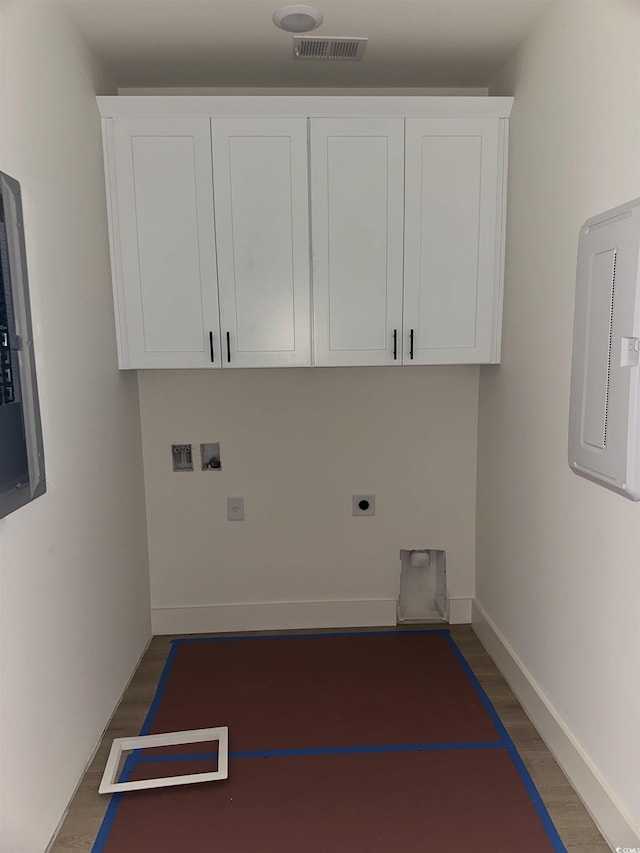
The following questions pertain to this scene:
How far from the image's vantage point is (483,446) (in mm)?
2951

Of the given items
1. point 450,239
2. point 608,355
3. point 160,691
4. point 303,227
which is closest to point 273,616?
point 160,691

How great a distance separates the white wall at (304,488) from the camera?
2967 mm

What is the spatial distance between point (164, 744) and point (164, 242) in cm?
191

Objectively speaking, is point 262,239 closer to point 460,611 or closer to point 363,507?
point 363,507

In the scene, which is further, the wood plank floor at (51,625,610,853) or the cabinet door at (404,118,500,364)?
the cabinet door at (404,118,500,364)

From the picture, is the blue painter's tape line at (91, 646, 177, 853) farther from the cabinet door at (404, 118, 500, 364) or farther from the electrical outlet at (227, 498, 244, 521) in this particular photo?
the cabinet door at (404, 118, 500, 364)

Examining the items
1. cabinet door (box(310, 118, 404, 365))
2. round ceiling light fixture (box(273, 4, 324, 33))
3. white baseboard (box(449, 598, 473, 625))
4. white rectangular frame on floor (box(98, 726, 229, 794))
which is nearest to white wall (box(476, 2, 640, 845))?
white baseboard (box(449, 598, 473, 625))

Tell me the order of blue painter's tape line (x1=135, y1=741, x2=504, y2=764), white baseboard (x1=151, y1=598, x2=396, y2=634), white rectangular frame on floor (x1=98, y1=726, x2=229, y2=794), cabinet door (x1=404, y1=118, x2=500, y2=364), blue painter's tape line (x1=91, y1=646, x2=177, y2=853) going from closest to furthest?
blue painter's tape line (x1=91, y1=646, x2=177, y2=853)
white rectangular frame on floor (x1=98, y1=726, x2=229, y2=794)
blue painter's tape line (x1=135, y1=741, x2=504, y2=764)
cabinet door (x1=404, y1=118, x2=500, y2=364)
white baseboard (x1=151, y1=598, x2=396, y2=634)

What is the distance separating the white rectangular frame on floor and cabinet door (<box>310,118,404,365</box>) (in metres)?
1.50

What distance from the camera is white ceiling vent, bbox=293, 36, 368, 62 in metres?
2.24

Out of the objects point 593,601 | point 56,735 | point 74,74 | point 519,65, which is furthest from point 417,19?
point 56,735

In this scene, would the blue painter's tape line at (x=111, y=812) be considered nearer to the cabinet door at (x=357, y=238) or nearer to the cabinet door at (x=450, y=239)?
the cabinet door at (x=357, y=238)

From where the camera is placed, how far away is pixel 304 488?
120 inches

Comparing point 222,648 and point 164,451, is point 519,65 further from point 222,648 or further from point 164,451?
point 222,648
